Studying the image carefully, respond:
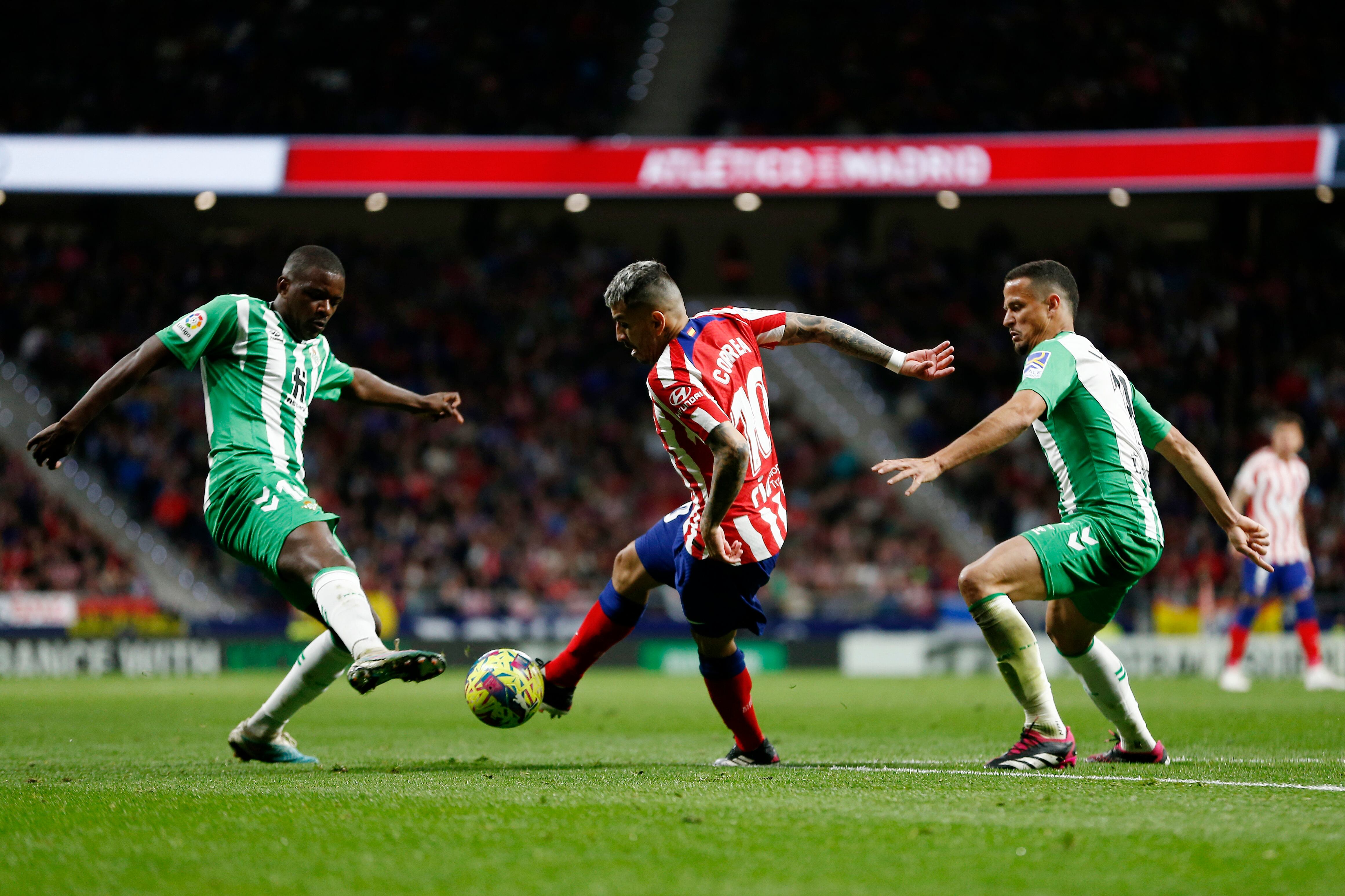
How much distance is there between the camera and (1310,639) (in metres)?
12.1

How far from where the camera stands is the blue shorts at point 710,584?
223 inches

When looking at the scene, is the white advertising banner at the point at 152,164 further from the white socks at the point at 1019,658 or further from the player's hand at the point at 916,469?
the player's hand at the point at 916,469

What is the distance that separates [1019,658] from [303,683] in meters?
3.06

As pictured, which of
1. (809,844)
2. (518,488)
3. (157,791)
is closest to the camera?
(809,844)

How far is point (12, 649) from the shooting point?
1681 cm

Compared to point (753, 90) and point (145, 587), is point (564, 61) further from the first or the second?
point (145, 587)

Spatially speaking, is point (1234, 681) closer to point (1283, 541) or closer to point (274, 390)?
point (1283, 541)

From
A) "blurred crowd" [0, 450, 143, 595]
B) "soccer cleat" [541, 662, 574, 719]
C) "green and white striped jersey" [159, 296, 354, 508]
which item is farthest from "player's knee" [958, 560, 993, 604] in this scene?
"blurred crowd" [0, 450, 143, 595]

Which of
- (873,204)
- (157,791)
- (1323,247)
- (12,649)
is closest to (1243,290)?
(1323,247)

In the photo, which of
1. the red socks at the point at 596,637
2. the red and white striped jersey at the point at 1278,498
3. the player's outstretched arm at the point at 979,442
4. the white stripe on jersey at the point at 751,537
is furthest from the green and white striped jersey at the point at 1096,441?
the red and white striped jersey at the point at 1278,498

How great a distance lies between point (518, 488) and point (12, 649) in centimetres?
780

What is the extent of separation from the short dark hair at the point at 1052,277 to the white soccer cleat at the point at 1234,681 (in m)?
7.63

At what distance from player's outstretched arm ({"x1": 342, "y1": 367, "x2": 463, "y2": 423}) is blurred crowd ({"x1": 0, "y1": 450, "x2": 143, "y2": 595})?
1334 cm

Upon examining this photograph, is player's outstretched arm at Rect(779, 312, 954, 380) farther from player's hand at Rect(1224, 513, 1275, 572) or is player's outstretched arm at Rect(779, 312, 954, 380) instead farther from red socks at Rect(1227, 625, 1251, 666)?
red socks at Rect(1227, 625, 1251, 666)
